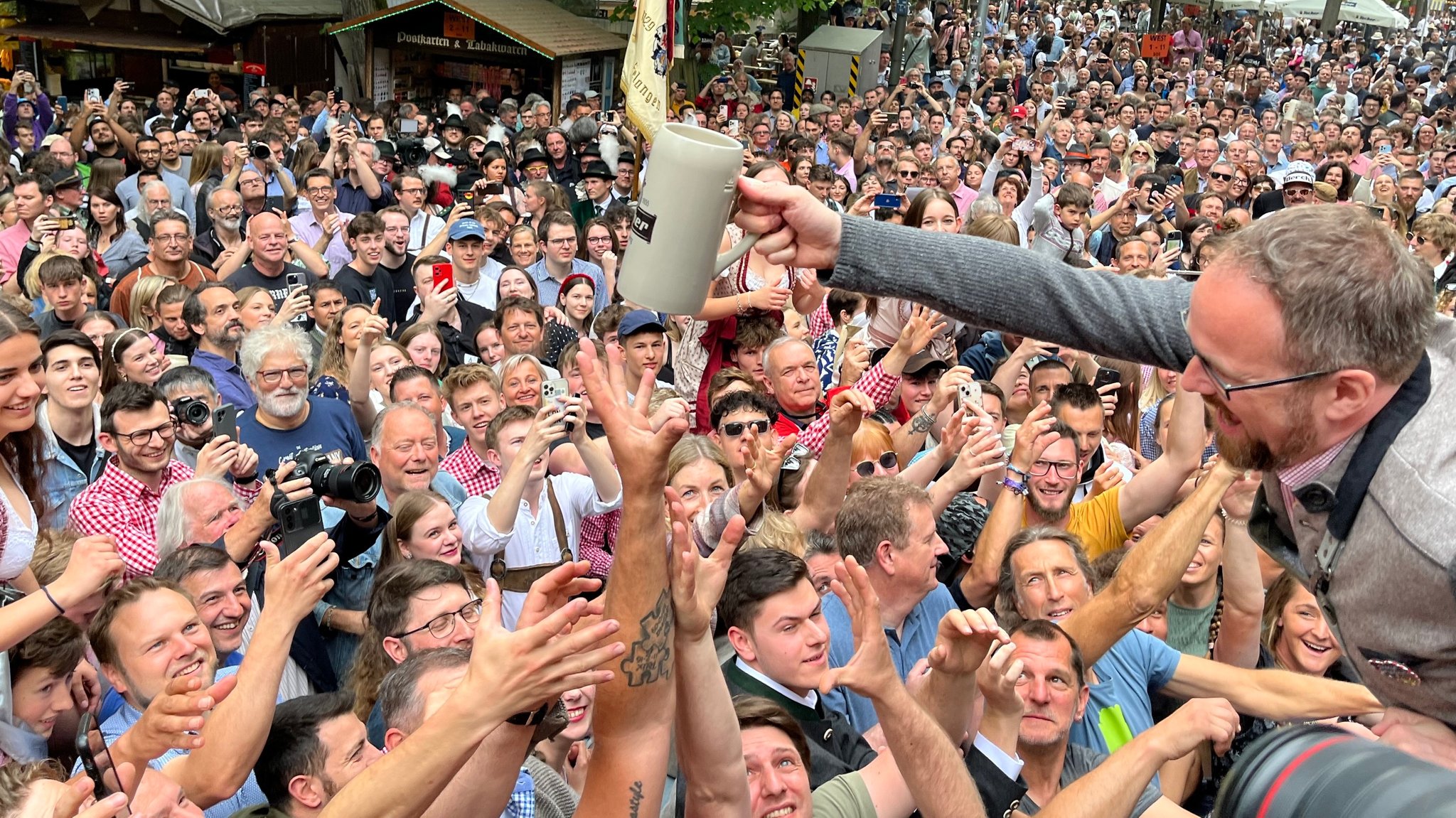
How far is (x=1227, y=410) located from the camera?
174cm

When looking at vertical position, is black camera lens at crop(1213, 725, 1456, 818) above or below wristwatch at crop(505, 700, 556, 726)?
above

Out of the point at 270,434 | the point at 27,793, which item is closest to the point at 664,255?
the point at 27,793

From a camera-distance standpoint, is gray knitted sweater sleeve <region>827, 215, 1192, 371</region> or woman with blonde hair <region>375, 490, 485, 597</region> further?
woman with blonde hair <region>375, 490, 485, 597</region>

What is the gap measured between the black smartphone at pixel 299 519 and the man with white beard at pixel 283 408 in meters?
1.49

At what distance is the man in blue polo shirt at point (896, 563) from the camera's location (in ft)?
12.3

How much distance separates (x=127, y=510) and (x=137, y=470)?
6.9 inches

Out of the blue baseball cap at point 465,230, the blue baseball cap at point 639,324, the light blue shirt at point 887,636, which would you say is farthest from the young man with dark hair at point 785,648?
the blue baseball cap at point 465,230

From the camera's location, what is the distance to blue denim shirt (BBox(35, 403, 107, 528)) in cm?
453

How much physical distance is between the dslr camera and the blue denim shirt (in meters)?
0.98

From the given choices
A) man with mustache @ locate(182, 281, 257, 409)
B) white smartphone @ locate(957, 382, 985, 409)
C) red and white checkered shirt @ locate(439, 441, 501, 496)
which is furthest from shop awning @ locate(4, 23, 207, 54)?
white smartphone @ locate(957, 382, 985, 409)

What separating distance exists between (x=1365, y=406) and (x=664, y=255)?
115cm

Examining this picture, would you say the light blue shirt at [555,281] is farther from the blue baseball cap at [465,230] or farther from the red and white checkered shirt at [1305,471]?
the red and white checkered shirt at [1305,471]

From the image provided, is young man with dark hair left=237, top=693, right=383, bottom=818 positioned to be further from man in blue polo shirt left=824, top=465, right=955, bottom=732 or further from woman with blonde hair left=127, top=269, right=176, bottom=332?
woman with blonde hair left=127, top=269, right=176, bottom=332

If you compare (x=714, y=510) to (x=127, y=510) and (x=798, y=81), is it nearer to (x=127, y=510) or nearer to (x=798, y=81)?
(x=127, y=510)
